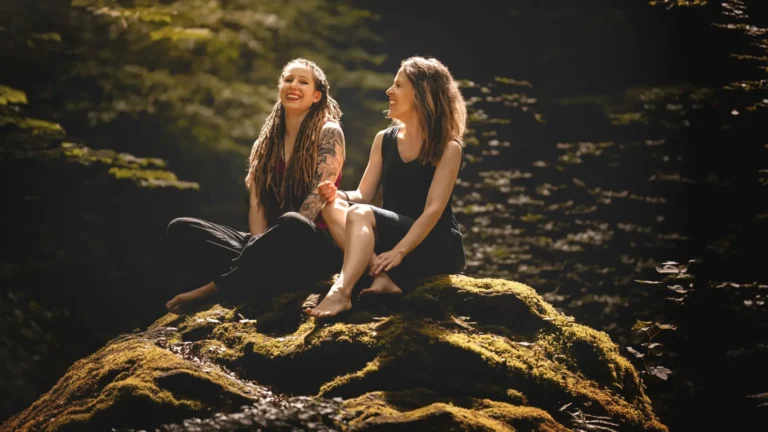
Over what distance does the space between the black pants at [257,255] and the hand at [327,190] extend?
0.19 meters

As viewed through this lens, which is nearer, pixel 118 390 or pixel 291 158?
pixel 118 390

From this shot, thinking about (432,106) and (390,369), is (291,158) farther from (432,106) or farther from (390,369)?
(390,369)

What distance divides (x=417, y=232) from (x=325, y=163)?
0.77 m

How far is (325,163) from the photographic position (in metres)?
4.29

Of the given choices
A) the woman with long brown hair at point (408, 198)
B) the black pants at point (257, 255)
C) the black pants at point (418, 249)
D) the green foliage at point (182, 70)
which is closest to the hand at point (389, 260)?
the woman with long brown hair at point (408, 198)

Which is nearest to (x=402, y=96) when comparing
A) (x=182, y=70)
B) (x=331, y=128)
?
(x=331, y=128)

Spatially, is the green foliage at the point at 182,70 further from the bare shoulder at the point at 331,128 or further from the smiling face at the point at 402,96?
the smiling face at the point at 402,96

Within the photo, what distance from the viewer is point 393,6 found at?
11.3 meters

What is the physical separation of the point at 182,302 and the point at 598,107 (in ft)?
23.9

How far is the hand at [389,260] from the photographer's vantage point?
12.7ft

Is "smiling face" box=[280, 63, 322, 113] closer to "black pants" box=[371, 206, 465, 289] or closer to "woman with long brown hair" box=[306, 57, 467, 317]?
"woman with long brown hair" box=[306, 57, 467, 317]

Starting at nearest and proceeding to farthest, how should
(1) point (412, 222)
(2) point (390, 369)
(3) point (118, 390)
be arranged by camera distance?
(3) point (118, 390)
(2) point (390, 369)
(1) point (412, 222)

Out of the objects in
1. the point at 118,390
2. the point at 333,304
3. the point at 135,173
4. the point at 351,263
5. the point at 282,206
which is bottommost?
the point at 118,390

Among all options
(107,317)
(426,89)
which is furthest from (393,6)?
(426,89)
